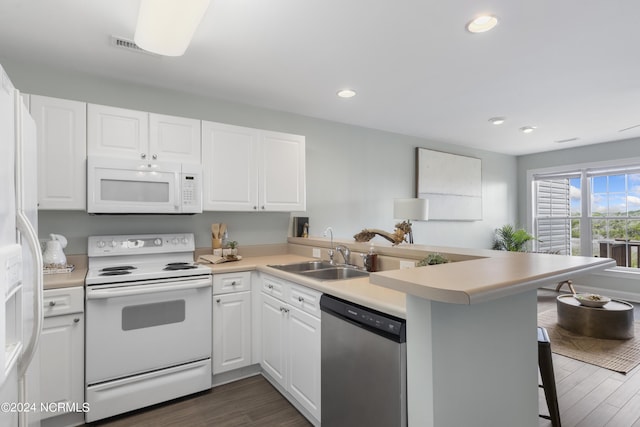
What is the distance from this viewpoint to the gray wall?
2676 mm

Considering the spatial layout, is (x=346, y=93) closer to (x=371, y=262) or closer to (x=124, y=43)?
(x=371, y=262)

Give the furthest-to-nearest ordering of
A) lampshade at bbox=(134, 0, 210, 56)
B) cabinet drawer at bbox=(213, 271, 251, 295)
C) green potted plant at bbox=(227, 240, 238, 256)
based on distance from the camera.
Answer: green potted plant at bbox=(227, 240, 238, 256), cabinet drawer at bbox=(213, 271, 251, 295), lampshade at bbox=(134, 0, 210, 56)

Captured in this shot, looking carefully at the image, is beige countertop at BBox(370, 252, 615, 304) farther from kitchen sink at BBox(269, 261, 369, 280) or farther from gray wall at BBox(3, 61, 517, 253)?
gray wall at BBox(3, 61, 517, 253)

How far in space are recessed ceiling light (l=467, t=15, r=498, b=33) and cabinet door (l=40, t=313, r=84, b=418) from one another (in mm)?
3006

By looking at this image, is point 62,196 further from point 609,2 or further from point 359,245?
point 609,2

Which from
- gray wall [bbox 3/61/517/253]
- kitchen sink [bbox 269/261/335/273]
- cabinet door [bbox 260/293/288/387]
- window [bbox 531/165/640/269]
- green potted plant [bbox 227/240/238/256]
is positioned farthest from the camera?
window [bbox 531/165/640/269]

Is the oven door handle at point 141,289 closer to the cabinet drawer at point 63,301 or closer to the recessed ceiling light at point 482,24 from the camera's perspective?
the cabinet drawer at point 63,301

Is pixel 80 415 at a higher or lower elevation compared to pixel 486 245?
lower

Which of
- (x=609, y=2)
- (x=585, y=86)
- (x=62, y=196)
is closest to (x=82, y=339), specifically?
(x=62, y=196)

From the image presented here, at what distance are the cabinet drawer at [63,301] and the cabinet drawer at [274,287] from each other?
3.89 ft

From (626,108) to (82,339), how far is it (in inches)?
212

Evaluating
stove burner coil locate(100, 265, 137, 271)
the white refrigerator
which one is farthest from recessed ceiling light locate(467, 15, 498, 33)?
stove burner coil locate(100, 265, 137, 271)

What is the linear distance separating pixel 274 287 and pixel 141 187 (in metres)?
1.29

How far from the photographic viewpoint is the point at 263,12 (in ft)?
6.30
